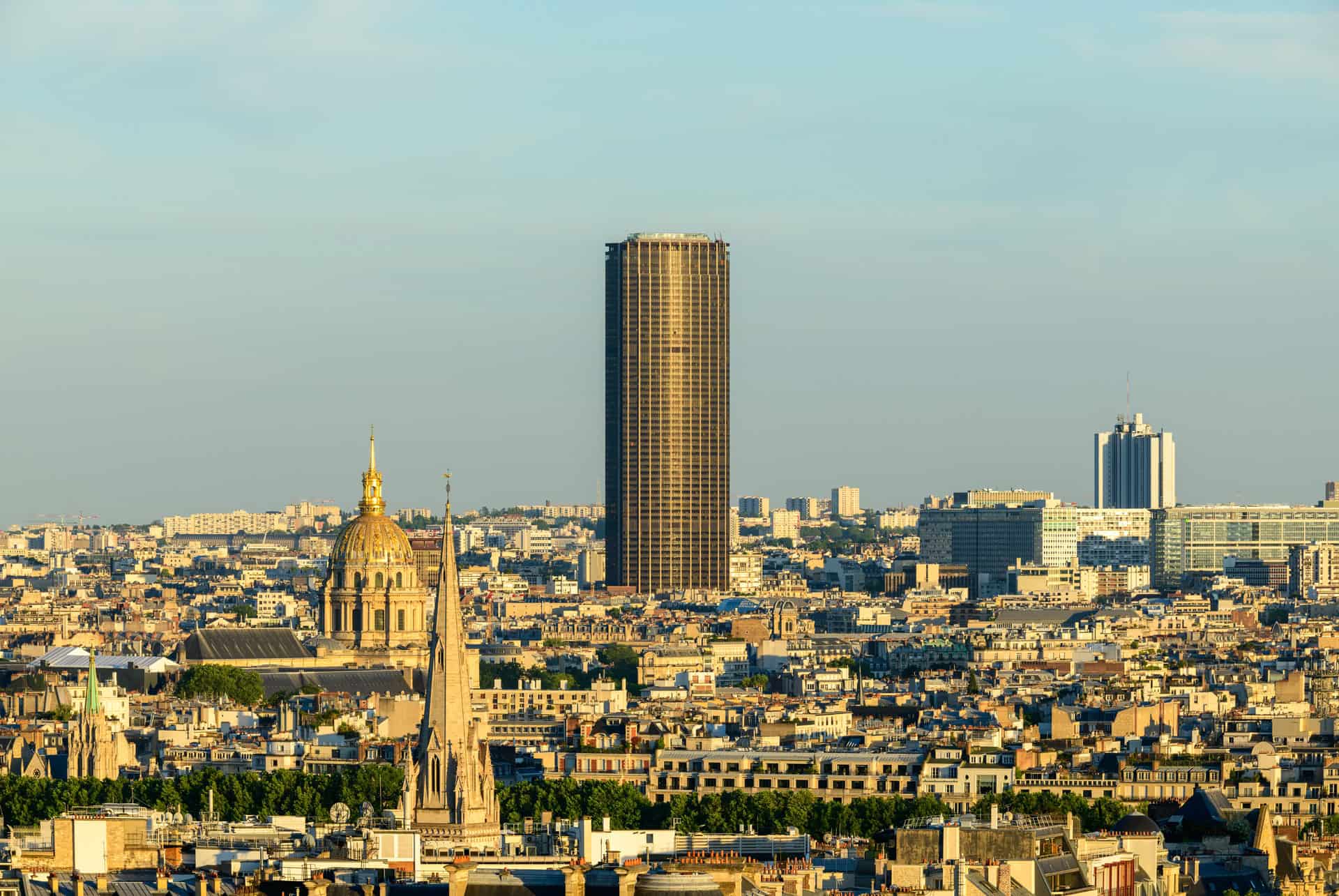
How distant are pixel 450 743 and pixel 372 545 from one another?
109732mm

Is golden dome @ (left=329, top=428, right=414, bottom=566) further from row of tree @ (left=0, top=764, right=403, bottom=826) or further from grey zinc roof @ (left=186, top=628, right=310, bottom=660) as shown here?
row of tree @ (left=0, top=764, right=403, bottom=826)

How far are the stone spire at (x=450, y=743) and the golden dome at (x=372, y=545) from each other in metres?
108

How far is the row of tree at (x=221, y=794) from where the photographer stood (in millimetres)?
98125

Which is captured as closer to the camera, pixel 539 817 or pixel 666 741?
pixel 539 817

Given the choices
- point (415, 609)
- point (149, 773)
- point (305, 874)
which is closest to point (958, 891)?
point (305, 874)

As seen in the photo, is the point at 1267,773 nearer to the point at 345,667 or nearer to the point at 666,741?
the point at 666,741

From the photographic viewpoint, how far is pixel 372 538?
7594 inches

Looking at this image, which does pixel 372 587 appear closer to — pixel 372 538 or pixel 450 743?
pixel 372 538

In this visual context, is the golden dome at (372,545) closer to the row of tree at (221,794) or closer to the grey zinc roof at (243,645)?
the grey zinc roof at (243,645)

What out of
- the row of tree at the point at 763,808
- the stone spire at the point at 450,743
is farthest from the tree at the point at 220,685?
the stone spire at the point at 450,743

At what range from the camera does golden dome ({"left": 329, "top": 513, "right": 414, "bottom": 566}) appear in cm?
19288

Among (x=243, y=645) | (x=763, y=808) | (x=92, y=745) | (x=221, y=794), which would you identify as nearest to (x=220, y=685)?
(x=243, y=645)

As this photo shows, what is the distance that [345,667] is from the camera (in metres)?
177

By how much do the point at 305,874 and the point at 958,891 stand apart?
1132 centimetres
